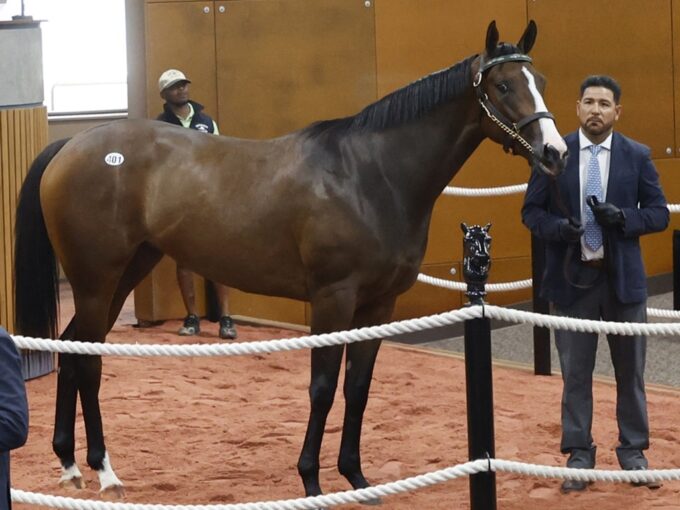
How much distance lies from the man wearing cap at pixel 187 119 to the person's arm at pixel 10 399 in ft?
18.4

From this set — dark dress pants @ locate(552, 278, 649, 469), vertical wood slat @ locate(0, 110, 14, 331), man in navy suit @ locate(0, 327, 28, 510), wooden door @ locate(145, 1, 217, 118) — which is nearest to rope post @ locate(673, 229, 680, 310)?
dark dress pants @ locate(552, 278, 649, 469)

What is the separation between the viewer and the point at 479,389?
4.43 m

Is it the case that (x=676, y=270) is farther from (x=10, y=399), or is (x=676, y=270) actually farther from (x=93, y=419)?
(x=10, y=399)

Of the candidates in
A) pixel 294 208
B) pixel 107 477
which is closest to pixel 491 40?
pixel 294 208

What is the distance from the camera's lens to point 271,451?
6.42 metres

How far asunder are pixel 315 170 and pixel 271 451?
1.57 metres

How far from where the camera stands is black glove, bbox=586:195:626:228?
213 inches

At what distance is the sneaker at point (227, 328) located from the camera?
9.07 metres

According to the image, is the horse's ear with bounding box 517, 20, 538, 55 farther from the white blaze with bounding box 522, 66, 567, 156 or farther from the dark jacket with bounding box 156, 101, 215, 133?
the dark jacket with bounding box 156, 101, 215, 133

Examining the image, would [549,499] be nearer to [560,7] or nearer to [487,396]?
[487,396]

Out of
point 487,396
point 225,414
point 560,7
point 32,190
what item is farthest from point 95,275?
point 560,7

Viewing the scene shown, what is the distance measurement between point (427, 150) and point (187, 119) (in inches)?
149

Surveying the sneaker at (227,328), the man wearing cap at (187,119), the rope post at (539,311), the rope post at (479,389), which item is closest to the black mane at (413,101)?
the rope post at (479,389)

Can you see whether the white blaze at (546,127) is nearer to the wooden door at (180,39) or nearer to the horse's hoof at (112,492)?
the horse's hoof at (112,492)
